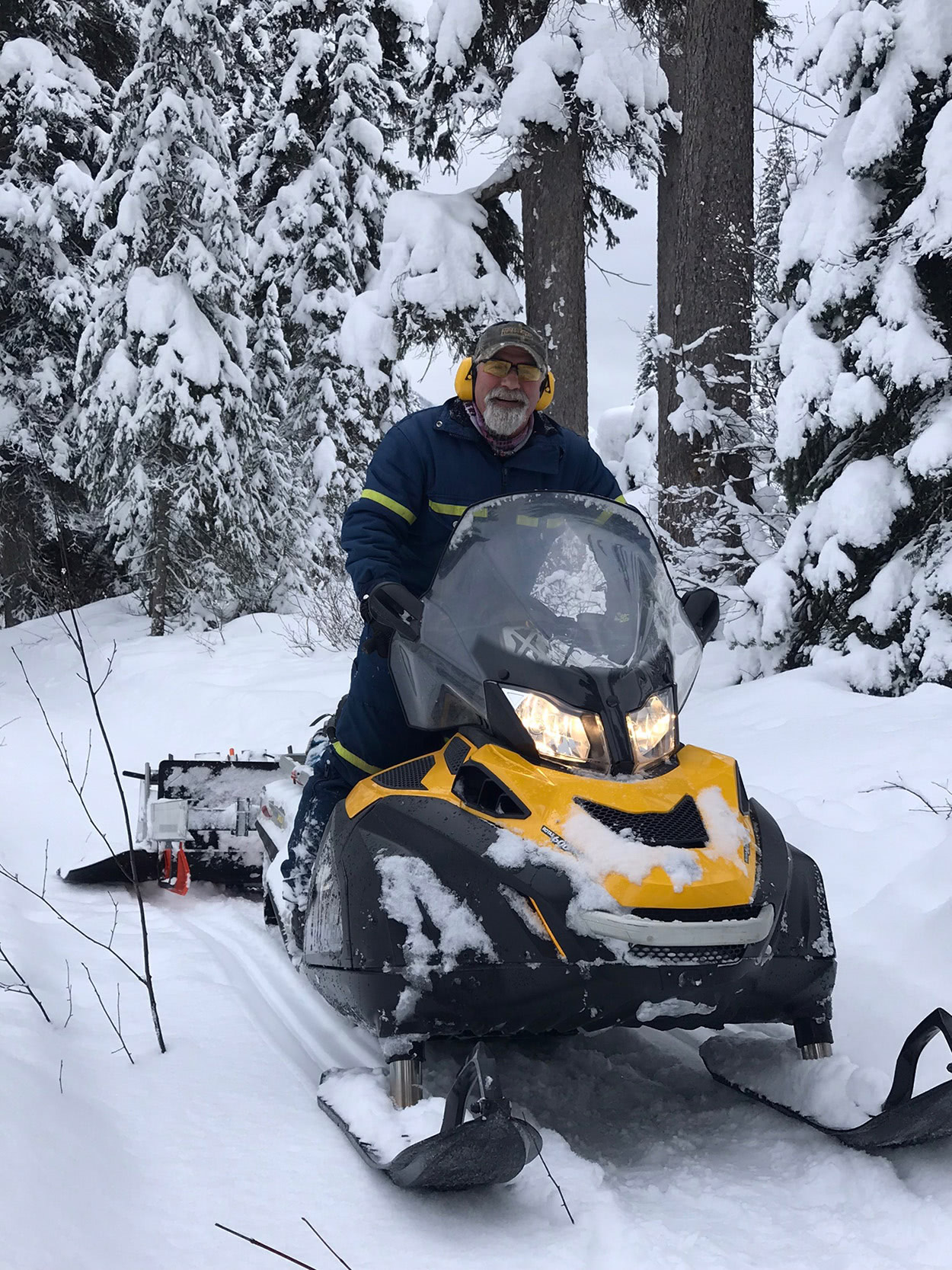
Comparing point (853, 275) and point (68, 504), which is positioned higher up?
point (853, 275)

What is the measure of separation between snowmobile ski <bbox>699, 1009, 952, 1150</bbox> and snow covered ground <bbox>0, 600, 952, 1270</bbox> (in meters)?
0.07

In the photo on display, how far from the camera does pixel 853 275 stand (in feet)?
21.0

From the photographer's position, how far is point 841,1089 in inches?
111

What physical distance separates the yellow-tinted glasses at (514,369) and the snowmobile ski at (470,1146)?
2016 mm

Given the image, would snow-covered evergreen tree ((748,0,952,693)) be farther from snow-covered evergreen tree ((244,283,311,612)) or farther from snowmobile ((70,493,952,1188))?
snow-covered evergreen tree ((244,283,311,612))

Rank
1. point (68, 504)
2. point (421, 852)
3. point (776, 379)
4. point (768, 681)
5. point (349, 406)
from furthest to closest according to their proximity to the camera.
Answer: point (349, 406) → point (68, 504) → point (776, 379) → point (768, 681) → point (421, 852)

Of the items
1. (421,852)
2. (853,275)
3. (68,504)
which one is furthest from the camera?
(68,504)

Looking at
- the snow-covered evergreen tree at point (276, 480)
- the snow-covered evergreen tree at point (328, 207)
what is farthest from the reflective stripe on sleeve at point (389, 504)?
the snow-covered evergreen tree at point (328, 207)

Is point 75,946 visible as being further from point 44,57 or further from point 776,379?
point 44,57

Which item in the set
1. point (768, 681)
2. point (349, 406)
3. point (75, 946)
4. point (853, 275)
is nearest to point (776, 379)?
point (853, 275)

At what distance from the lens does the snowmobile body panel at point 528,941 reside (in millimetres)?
2549

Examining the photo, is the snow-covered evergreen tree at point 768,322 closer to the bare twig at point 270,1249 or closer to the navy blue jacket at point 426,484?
the navy blue jacket at point 426,484

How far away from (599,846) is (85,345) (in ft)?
53.7

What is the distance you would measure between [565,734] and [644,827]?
1.04 ft
